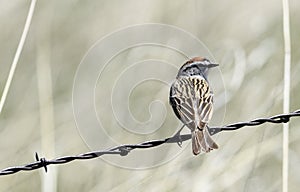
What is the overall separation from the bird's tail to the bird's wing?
0.03 meters

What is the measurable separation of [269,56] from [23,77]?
1.19m

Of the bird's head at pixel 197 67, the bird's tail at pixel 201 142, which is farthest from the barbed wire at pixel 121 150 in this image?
the bird's head at pixel 197 67

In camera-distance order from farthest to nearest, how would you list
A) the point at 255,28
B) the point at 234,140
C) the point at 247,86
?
the point at 255,28 < the point at 247,86 < the point at 234,140

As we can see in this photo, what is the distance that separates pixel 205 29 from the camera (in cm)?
378

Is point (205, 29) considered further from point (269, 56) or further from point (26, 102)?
point (26, 102)

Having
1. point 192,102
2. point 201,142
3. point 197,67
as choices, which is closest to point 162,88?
point 197,67

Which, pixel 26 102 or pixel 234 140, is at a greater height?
pixel 26 102

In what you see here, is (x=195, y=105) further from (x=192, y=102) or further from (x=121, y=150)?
(x=121, y=150)

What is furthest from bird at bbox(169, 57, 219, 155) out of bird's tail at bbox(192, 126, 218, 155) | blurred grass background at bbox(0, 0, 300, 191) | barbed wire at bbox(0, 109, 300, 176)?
blurred grass background at bbox(0, 0, 300, 191)

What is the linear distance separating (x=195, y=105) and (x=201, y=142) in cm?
17

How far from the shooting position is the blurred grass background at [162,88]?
3367 millimetres

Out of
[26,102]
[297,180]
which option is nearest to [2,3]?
[26,102]

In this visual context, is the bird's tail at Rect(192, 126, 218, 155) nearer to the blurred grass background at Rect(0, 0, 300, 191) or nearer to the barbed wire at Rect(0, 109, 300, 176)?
the barbed wire at Rect(0, 109, 300, 176)

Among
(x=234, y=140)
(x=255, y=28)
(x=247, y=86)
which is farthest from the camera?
(x=255, y=28)
